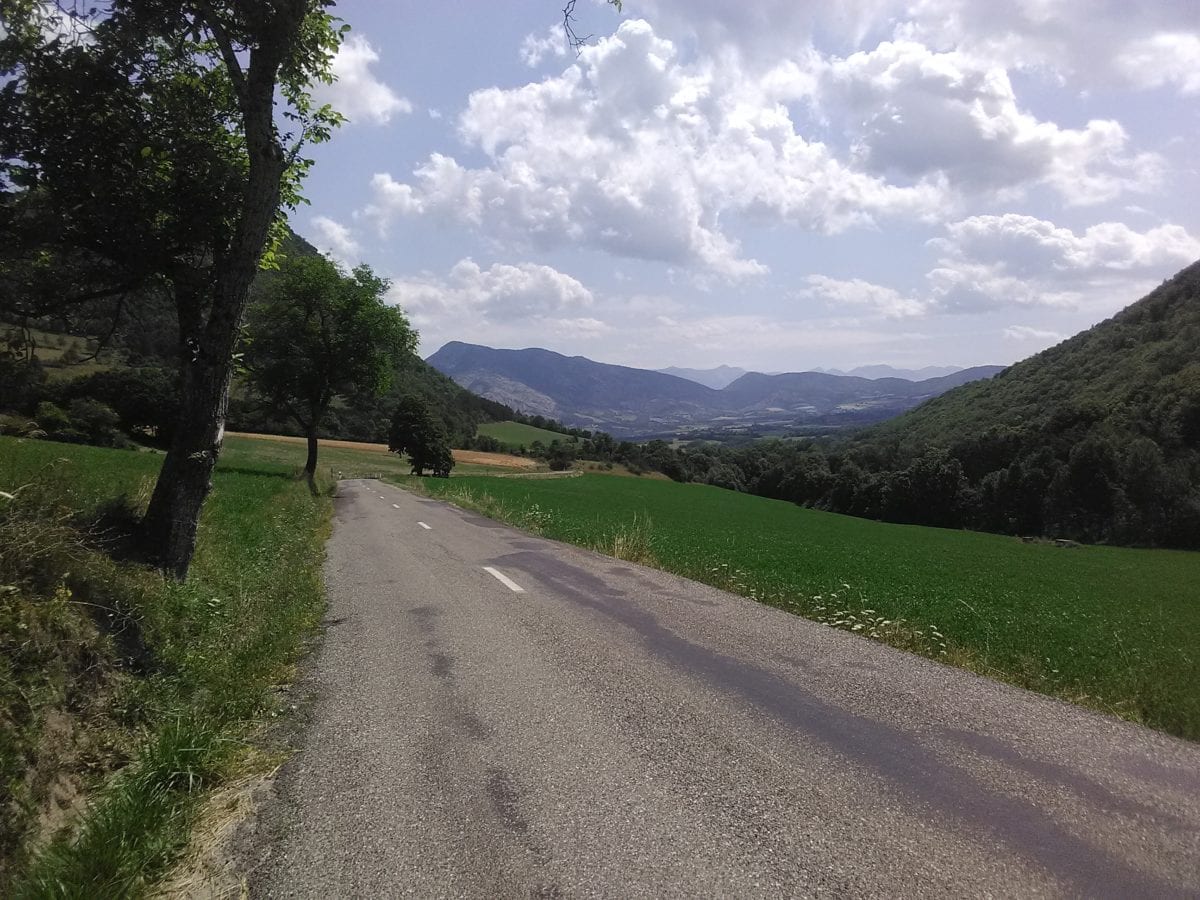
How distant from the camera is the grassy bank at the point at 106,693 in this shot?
9.73 feet

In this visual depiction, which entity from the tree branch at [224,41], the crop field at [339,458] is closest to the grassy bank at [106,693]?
the tree branch at [224,41]

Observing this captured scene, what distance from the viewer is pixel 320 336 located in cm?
3353

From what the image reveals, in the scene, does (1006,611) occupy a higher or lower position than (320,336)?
lower

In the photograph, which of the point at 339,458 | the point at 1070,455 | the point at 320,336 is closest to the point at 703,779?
the point at 320,336

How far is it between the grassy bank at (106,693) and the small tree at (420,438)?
55693 millimetres

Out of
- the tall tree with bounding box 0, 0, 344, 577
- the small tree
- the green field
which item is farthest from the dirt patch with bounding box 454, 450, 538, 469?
the tall tree with bounding box 0, 0, 344, 577

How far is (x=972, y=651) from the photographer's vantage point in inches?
283

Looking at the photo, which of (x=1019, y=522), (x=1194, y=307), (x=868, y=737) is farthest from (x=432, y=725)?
(x=1194, y=307)

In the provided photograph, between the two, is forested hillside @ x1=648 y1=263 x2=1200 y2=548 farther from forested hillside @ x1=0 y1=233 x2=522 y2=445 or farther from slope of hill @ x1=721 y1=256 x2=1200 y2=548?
forested hillside @ x1=0 y1=233 x2=522 y2=445

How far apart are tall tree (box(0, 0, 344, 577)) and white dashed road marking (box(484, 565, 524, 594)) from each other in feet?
14.4

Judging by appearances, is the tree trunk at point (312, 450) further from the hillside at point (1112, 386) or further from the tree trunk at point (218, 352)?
the hillside at point (1112, 386)

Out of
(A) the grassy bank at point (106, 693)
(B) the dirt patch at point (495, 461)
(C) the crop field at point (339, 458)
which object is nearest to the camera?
(A) the grassy bank at point (106, 693)

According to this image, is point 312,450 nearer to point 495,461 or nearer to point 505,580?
point 505,580

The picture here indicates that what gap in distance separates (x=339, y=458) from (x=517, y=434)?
242 ft
